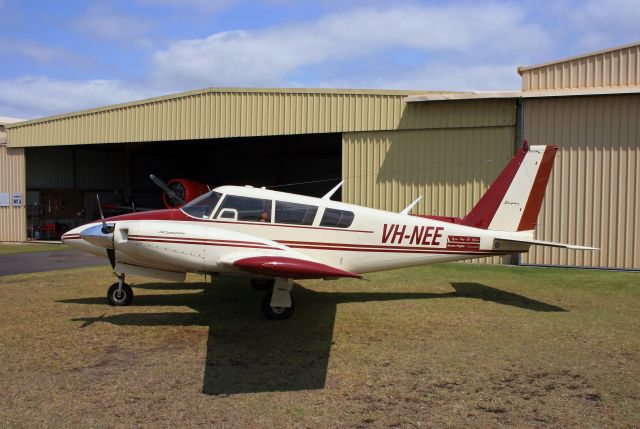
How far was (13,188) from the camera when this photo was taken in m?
23.8

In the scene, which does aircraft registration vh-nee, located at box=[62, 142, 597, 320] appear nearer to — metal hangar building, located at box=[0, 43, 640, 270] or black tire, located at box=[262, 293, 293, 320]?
black tire, located at box=[262, 293, 293, 320]

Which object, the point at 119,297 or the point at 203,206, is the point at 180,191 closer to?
the point at 119,297

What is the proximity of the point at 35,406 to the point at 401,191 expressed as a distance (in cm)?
1315

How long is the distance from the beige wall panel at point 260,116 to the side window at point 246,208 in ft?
28.4

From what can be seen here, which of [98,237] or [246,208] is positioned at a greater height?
[246,208]

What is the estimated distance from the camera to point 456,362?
20.7 feet

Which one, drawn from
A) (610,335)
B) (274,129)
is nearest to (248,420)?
(610,335)

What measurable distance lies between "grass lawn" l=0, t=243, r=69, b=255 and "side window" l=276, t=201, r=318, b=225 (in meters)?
15.4

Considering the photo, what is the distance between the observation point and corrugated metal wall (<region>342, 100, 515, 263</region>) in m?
15.4

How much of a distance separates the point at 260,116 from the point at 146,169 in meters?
20.3

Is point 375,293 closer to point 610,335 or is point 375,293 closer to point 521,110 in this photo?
point 610,335

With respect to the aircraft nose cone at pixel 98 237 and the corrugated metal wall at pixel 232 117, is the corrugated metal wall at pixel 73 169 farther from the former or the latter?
the aircraft nose cone at pixel 98 237

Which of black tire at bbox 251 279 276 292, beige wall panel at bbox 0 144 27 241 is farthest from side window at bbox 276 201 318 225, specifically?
beige wall panel at bbox 0 144 27 241

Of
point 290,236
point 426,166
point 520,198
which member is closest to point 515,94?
point 426,166
